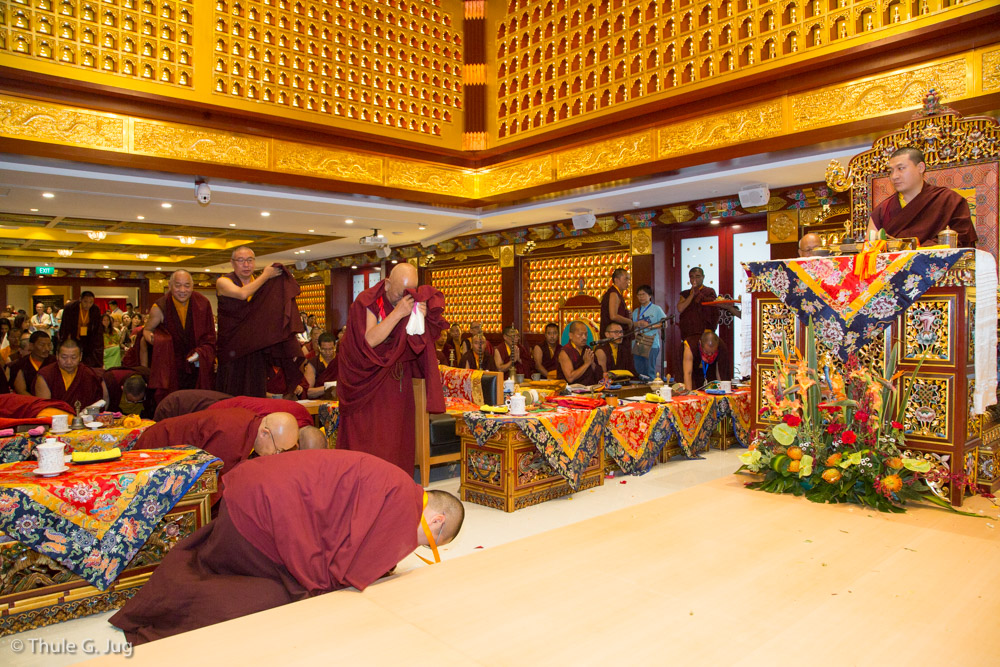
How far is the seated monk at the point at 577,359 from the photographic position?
6.63 meters

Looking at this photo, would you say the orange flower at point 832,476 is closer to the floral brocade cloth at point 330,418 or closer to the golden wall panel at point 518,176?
the floral brocade cloth at point 330,418

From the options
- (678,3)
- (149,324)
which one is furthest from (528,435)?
(678,3)

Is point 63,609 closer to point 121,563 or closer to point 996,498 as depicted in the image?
point 121,563

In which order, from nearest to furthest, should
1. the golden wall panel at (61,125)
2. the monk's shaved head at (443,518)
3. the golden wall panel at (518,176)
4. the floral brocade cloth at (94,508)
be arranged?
the monk's shaved head at (443,518) → the floral brocade cloth at (94,508) → the golden wall panel at (61,125) → the golden wall panel at (518,176)

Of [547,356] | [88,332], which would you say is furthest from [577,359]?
[88,332]

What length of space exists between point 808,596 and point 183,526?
255 centimetres

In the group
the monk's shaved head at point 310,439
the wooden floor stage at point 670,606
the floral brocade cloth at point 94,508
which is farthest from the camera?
the monk's shaved head at point 310,439

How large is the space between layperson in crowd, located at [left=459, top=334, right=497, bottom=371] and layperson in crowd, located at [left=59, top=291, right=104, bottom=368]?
516cm

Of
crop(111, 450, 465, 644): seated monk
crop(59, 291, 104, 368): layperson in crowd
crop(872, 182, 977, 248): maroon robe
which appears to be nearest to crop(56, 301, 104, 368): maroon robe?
crop(59, 291, 104, 368): layperson in crowd

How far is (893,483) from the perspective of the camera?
2682 millimetres

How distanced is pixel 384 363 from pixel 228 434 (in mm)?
1232

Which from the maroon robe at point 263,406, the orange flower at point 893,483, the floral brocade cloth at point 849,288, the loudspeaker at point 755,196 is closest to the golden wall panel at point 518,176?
the loudspeaker at point 755,196

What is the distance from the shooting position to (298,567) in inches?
82.7

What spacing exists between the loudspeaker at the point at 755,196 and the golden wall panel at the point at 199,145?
526 cm
